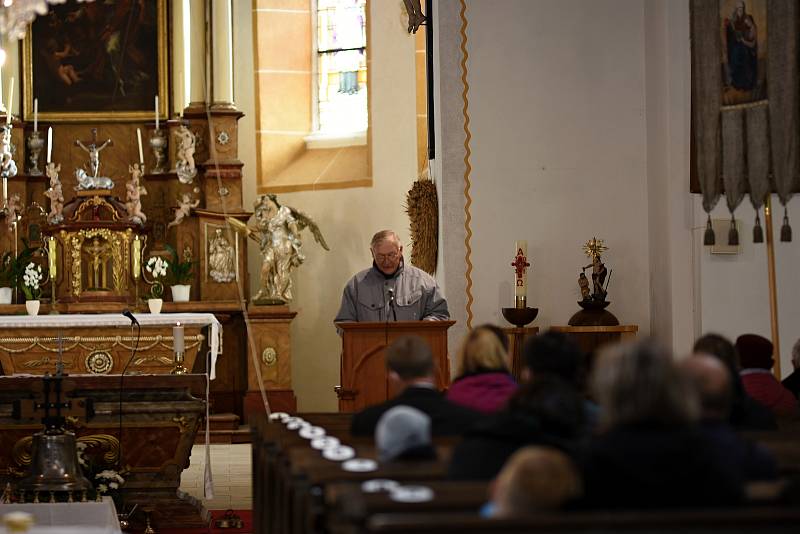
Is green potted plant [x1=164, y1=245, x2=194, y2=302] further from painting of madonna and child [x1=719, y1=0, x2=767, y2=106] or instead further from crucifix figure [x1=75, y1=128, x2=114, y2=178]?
painting of madonna and child [x1=719, y1=0, x2=767, y2=106]

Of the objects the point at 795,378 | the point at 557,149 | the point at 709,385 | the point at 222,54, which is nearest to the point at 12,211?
the point at 222,54

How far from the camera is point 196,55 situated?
1584 centimetres

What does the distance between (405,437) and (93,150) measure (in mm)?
11576

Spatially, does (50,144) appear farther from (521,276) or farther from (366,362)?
(366,362)

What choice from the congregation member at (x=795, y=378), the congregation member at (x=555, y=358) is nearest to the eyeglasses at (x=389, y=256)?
the congregation member at (x=795, y=378)

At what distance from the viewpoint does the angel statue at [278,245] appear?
1484 centimetres

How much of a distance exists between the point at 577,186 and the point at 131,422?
4.40m

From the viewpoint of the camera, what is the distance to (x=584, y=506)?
10.8ft

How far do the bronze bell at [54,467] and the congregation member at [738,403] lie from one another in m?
4.18

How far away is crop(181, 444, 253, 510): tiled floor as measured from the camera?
9.73 m

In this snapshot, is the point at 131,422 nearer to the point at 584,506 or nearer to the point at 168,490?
the point at 168,490

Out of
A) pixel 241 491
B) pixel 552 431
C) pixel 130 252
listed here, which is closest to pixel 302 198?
pixel 130 252

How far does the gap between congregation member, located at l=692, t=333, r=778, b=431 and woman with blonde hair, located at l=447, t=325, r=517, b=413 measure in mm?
793

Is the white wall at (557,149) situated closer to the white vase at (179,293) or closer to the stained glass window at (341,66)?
the white vase at (179,293)
